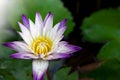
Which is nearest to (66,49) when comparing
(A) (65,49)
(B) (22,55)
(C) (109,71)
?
(A) (65,49)

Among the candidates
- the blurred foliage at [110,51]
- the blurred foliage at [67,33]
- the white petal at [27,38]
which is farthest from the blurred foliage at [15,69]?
the blurred foliage at [110,51]

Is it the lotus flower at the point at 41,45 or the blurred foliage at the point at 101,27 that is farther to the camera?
the blurred foliage at the point at 101,27

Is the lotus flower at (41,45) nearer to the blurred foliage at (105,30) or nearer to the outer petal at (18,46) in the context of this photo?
the outer petal at (18,46)

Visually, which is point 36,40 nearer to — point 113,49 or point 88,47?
point 113,49

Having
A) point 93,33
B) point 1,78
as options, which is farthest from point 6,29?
point 1,78

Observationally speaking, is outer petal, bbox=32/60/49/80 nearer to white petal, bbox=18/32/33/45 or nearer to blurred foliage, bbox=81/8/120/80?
white petal, bbox=18/32/33/45

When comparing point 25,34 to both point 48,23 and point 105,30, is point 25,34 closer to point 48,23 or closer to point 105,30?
point 48,23
